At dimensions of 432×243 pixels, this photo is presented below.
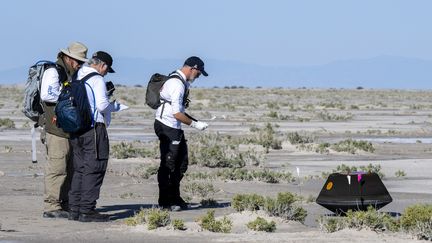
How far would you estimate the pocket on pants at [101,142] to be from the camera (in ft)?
43.4

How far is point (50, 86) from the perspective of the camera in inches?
523

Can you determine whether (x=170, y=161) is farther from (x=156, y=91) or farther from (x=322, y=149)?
(x=322, y=149)

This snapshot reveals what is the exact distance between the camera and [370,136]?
3634cm

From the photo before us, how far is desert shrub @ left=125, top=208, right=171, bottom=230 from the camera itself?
12.4 m

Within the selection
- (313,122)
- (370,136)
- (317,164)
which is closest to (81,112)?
(317,164)

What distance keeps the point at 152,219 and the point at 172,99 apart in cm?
230

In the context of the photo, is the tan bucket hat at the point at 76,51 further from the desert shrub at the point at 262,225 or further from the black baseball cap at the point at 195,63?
the desert shrub at the point at 262,225

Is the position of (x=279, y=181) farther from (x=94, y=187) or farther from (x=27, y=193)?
(x=94, y=187)

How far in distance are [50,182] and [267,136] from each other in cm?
1674

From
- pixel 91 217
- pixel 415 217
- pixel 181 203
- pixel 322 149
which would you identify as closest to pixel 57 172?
pixel 91 217

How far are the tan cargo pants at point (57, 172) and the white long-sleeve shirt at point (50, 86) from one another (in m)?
0.48

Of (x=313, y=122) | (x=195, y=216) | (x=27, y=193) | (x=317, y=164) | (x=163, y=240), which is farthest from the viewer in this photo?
(x=313, y=122)

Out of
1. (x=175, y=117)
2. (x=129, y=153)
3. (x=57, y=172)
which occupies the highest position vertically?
(x=175, y=117)

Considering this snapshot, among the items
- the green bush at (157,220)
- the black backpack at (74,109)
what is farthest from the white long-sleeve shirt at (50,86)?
the green bush at (157,220)
